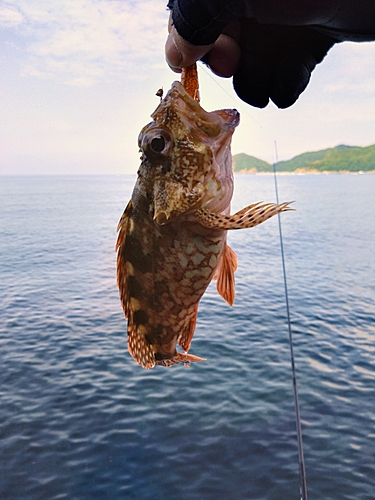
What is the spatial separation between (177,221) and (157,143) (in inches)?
21.3

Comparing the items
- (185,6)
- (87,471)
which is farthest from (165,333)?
(87,471)

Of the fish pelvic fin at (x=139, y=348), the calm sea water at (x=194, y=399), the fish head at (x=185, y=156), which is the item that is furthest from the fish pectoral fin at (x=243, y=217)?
the calm sea water at (x=194, y=399)

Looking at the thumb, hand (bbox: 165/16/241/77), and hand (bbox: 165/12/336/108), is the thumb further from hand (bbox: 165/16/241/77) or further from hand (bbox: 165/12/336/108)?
hand (bbox: 165/12/336/108)

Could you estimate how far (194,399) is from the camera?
19.5m

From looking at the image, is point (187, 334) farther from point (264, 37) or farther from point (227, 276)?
point (264, 37)

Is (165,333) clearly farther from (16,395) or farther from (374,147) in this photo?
(374,147)

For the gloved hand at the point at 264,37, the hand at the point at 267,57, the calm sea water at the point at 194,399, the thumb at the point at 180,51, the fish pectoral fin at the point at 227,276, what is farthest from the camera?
the calm sea water at the point at 194,399

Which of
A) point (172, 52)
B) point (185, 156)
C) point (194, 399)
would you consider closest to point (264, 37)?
point (172, 52)

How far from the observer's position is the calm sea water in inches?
590

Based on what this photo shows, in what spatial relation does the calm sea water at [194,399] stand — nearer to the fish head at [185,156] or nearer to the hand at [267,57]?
the fish head at [185,156]

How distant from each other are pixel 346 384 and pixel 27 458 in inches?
511

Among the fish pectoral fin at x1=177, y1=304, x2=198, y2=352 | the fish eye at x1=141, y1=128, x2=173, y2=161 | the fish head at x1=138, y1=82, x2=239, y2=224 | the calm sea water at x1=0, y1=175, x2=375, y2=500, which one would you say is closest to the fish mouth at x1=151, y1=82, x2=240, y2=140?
the fish head at x1=138, y1=82, x2=239, y2=224

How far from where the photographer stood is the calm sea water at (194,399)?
49.1 feet

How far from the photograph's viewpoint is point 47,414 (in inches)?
722
